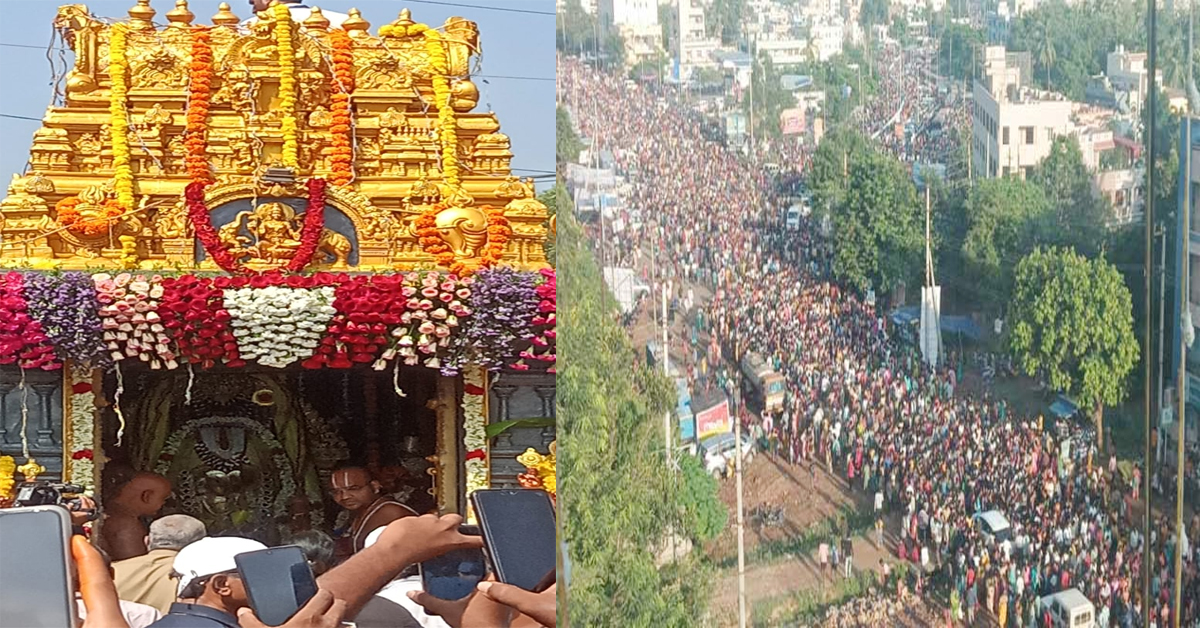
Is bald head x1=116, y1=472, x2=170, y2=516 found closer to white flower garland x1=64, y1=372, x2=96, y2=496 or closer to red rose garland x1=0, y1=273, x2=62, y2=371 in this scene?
white flower garland x1=64, y1=372, x2=96, y2=496

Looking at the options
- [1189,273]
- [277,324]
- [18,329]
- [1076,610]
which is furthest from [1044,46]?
[18,329]

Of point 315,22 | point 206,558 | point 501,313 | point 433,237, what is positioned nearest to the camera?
point 206,558

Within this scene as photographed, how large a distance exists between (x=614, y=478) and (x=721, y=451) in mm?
256

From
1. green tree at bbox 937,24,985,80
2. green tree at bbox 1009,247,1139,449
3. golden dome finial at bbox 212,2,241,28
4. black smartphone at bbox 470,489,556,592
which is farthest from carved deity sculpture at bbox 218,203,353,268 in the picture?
green tree at bbox 1009,247,1139,449

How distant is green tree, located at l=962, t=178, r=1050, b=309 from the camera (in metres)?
3.04

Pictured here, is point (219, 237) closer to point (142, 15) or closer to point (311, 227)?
point (311, 227)

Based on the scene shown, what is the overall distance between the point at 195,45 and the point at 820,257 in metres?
3.43

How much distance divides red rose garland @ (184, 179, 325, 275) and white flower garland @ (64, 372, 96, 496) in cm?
66

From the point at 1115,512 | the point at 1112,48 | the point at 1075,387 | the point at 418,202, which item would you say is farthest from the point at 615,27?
the point at 418,202

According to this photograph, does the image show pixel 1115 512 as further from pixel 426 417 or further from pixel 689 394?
pixel 426 417

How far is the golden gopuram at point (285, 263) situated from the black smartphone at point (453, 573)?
0.28 metres

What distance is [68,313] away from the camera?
5.30 m

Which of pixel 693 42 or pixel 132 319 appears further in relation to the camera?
pixel 132 319

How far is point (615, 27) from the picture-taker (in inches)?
129
